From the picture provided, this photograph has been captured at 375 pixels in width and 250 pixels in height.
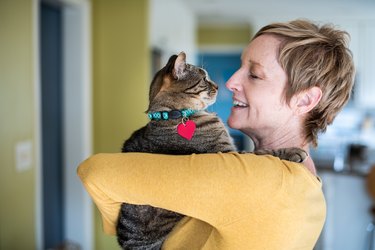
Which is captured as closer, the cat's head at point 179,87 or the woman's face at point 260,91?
the woman's face at point 260,91

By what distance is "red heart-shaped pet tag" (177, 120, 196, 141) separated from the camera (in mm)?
1032

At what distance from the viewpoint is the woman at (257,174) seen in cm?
77

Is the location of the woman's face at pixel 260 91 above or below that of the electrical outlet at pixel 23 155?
above

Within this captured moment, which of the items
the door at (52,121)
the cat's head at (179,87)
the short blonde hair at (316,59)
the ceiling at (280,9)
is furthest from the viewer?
the ceiling at (280,9)

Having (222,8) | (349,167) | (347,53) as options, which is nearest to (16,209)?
(347,53)

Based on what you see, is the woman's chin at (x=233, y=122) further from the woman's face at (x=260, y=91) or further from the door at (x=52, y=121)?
the door at (x=52, y=121)

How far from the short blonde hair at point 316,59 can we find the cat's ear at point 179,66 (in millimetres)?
197

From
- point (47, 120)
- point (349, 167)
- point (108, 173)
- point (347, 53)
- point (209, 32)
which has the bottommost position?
point (349, 167)

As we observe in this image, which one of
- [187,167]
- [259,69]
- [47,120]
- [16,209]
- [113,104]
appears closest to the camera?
[187,167]

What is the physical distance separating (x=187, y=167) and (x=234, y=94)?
340mm

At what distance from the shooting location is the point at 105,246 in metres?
2.99

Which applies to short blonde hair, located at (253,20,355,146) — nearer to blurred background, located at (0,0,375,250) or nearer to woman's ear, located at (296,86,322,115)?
woman's ear, located at (296,86,322,115)

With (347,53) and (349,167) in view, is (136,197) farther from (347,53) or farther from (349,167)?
(349,167)

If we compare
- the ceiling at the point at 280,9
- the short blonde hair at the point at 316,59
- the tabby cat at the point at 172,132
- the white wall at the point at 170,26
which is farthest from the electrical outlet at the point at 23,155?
the ceiling at the point at 280,9
